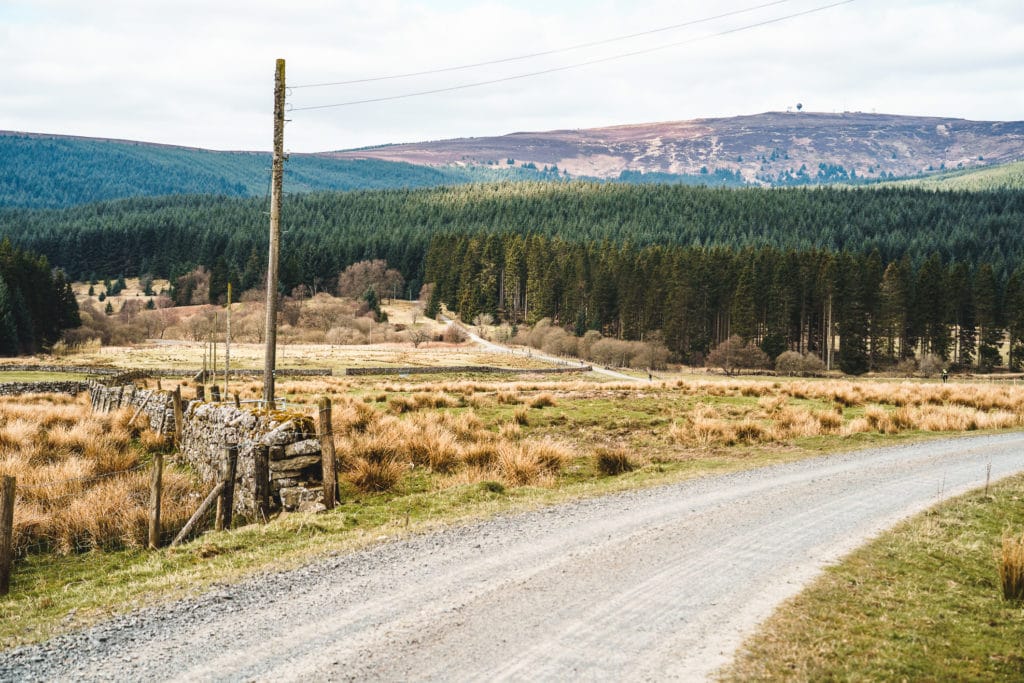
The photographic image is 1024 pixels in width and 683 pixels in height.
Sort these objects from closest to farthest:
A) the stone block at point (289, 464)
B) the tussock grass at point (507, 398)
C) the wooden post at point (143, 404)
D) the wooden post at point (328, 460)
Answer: the wooden post at point (328, 460) < the stone block at point (289, 464) < the wooden post at point (143, 404) < the tussock grass at point (507, 398)

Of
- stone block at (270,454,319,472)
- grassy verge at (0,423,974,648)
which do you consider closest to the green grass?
stone block at (270,454,319,472)

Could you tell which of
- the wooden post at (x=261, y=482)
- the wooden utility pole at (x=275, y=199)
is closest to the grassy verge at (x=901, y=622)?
the wooden post at (x=261, y=482)

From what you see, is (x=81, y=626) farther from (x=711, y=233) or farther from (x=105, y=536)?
(x=711, y=233)

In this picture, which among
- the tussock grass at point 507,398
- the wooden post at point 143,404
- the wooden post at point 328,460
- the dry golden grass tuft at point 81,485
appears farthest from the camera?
the tussock grass at point 507,398

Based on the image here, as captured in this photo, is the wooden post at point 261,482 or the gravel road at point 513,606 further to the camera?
the wooden post at point 261,482

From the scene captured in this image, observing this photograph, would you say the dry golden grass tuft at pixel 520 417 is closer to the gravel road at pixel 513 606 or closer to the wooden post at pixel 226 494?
the gravel road at pixel 513 606

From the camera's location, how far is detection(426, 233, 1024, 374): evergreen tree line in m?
84.1

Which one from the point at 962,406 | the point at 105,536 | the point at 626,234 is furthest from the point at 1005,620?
the point at 626,234

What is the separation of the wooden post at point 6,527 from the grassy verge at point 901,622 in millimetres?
9535

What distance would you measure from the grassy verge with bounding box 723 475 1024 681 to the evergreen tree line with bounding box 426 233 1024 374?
7678cm

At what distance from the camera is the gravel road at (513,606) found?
6367 mm

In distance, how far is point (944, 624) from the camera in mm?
7207

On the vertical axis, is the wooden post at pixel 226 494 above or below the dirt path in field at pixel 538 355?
above

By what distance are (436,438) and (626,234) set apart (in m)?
159
